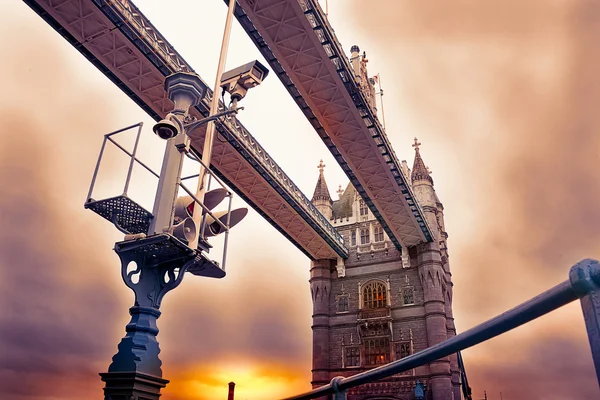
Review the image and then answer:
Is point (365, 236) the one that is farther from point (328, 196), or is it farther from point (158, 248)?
point (158, 248)

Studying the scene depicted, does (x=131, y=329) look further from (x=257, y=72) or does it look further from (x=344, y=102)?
(x=344, y=102)

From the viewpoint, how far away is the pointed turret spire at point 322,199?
37.2 meters

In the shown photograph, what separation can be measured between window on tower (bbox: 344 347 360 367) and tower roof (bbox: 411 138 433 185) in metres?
13.9

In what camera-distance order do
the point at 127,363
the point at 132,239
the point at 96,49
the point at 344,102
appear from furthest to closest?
the point at 344,102 < the point at 96,49 < the point at 132,239 < the point at 127,363

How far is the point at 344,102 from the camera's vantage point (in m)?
A: 20.0

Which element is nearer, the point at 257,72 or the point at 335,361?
the point at 257,72

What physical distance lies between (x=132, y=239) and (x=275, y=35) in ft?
47.0

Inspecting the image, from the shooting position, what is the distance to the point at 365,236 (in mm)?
35156

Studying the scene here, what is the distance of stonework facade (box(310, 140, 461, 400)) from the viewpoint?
28.9 meters

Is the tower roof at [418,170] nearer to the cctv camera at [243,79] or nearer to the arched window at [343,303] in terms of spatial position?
the arched window at [343,303]

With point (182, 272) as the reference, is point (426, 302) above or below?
above

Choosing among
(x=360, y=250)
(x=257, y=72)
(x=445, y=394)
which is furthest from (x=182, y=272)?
(x=360, y=250)

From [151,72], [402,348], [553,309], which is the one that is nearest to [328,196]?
[402,348]

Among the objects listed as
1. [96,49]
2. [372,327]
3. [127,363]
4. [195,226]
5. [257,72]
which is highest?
[96,49]
